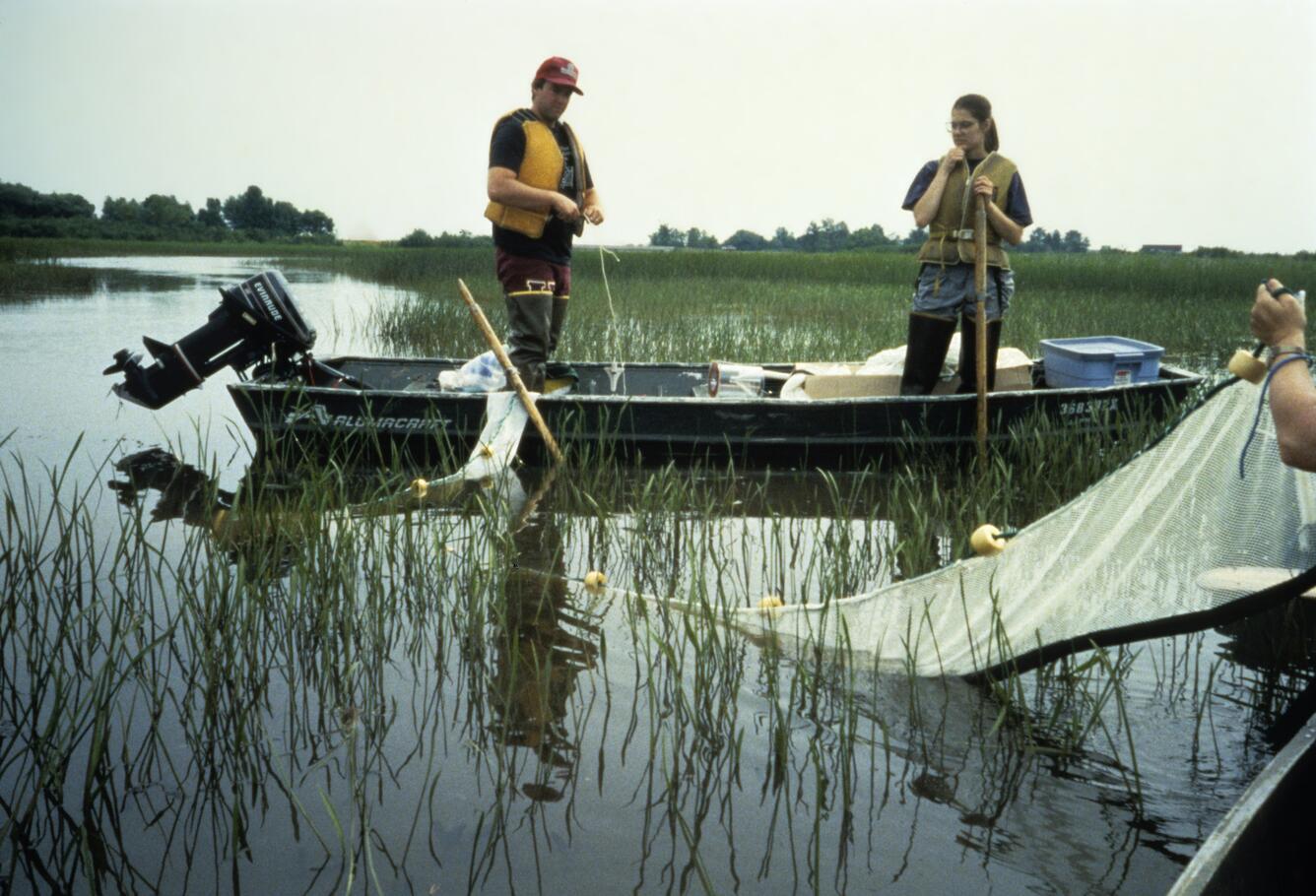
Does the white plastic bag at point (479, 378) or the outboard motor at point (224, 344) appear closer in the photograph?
the outboard motor at point (224, 344)

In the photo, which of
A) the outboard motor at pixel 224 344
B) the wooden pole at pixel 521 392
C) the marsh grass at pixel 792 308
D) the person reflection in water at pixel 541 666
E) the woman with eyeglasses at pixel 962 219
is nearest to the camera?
the person reflection in water at pixel 541 666

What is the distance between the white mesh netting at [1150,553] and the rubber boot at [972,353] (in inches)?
127

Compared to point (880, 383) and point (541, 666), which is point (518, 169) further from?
point (541, 666)

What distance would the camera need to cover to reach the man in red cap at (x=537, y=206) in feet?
19.7

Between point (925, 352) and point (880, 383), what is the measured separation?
1.47 feet

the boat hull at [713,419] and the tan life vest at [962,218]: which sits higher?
the tan life vest at [962,218]

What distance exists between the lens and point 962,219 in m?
5.71

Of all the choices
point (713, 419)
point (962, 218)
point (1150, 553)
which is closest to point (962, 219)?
point (962, 218)

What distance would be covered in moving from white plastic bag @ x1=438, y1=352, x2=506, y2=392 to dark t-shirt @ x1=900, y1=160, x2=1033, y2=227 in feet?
8.15

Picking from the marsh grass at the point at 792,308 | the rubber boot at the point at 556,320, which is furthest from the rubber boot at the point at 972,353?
the marsh grass at the point at 792,308

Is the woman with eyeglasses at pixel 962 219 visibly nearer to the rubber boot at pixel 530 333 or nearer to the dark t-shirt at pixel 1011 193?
the dark t-shirt at pixel 1011 193

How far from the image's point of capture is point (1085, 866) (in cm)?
252

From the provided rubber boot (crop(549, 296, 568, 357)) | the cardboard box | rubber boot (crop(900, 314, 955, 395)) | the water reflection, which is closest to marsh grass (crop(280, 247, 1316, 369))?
rubber boot (crop(549, 296, 568, 357))

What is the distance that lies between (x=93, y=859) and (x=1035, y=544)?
231 centimetres
